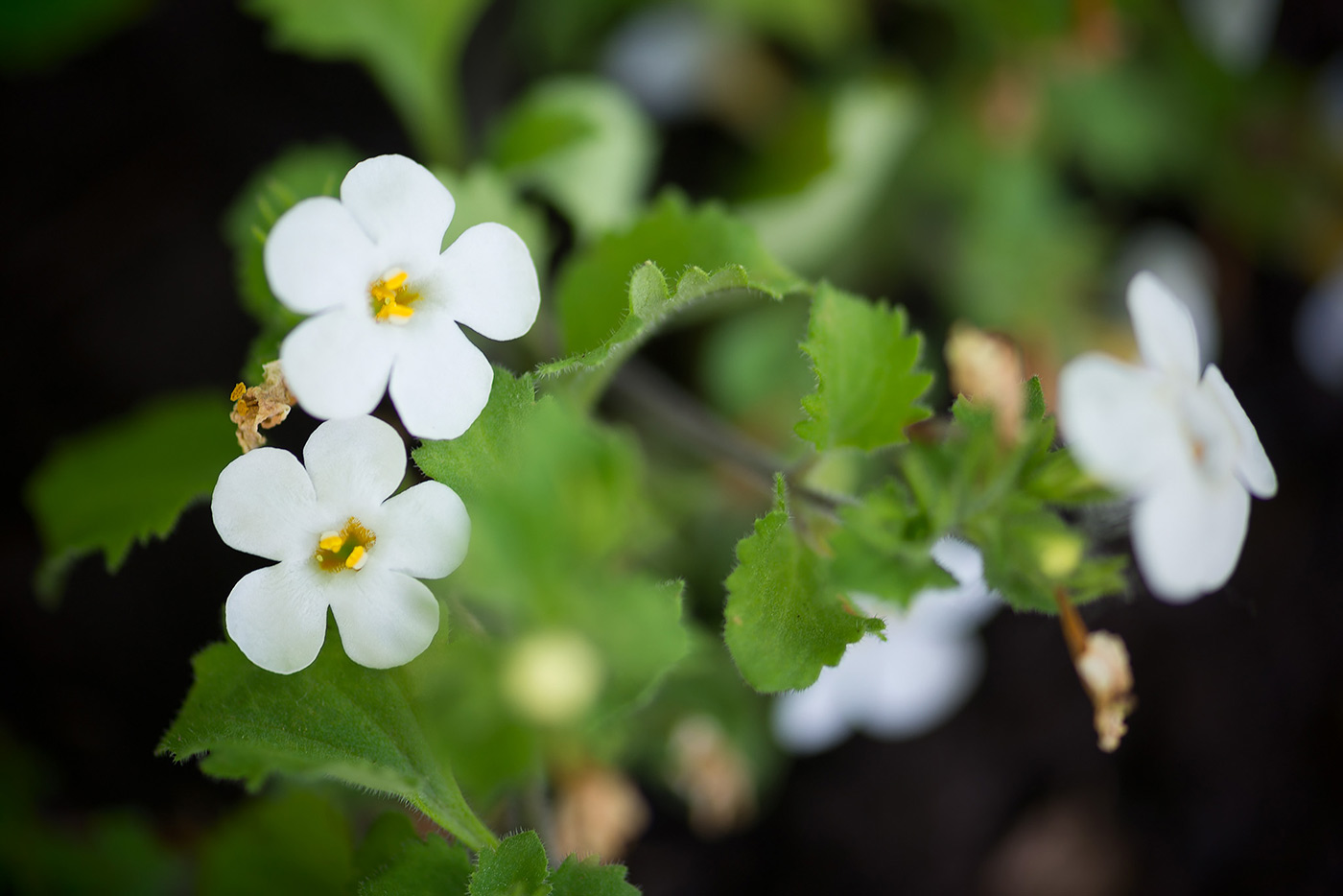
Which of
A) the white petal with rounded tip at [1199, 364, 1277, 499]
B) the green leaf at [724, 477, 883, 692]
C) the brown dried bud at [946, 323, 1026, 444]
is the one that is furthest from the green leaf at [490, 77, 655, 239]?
the white petal with rounded tip at [1199, 364, 1277, 499]

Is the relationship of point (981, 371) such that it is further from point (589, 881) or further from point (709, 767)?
point (709, 767)

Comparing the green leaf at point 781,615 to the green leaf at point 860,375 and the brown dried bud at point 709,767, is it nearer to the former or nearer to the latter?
the green leaf at point 860,375

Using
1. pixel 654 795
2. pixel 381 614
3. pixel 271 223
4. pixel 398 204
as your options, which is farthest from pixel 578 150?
pixel 654 795

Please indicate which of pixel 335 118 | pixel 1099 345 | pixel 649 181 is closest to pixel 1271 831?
pixel 1099 345

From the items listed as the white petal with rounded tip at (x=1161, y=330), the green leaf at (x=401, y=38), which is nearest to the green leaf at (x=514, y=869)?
the white petal with rounded tip at (x=1161, y=330)

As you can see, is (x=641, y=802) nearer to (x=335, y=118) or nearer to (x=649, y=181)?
(x=649, y=181)
